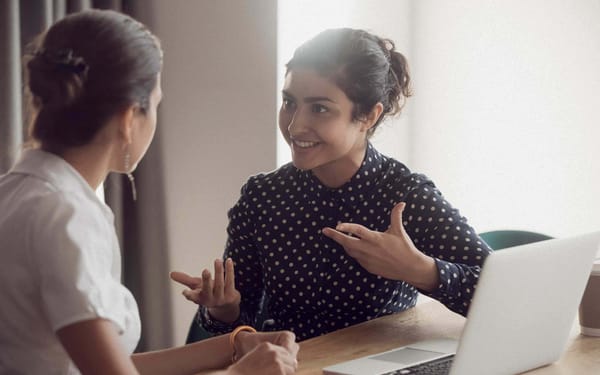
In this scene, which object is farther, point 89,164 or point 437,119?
point 437,119

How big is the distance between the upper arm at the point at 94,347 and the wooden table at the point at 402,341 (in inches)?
19.8

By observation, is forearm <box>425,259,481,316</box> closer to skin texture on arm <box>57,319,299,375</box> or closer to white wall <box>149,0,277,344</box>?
skin texture on arm <box>57,319,299,375</box>

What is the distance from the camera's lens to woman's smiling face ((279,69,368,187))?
2.04 meters

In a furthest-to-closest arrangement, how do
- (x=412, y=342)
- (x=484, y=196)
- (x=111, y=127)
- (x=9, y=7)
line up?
1. (x=484, y=196)
2. (x=9, y=7)
3. (x=412, y=342)
4. (x=111, y=127)

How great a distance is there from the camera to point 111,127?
1.31 meters

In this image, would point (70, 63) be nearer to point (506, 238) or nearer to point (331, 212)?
point (331, 212)

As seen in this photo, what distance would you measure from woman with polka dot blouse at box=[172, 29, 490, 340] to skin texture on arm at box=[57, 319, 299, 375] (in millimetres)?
336

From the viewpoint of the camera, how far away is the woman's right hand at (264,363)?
139 cm

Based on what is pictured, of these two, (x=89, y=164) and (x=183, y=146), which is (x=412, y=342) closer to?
(x=89, y=164)

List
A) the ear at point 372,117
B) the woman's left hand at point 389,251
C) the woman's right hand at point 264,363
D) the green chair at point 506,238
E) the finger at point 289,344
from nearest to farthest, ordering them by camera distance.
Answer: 1. the woman's right hand at point 264,363
2. the finger at point 289,344
3. the woman's left hand at point 389,251
4. the ear at point 372,117
5. the green chair at point 506,238

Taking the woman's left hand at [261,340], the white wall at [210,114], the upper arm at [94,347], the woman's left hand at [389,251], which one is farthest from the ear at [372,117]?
the white wall at [210,114]

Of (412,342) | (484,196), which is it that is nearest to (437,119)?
(484,196)

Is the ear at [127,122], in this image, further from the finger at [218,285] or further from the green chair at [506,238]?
the green chair at [506,238]

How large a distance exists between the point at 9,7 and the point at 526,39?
1.91m
